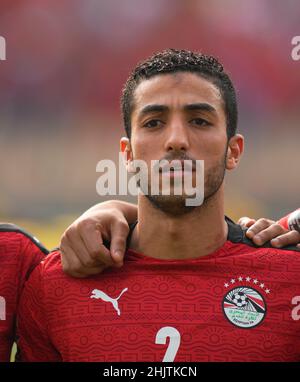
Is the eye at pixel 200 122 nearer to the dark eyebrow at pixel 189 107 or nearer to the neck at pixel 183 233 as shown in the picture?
the dark eyebrow at pixel 189 107

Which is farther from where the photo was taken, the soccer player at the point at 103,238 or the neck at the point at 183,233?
the neck at the point at 183,233

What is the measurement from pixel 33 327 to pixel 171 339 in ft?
1.69

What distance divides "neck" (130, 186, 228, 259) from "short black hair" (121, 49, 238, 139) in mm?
301

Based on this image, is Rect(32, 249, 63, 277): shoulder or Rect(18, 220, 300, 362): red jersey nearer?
Rect(18, 220, 300, 362): red jersey

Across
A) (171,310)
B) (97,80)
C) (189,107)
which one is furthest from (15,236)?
(97,80)

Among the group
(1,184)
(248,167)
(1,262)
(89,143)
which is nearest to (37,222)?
(1,184)

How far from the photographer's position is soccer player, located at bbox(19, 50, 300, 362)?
6.45ft

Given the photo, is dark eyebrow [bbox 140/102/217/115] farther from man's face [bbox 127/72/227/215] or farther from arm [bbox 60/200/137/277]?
arm [bbox 60/200/137/277]

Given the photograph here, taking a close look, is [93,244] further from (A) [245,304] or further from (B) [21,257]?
(A) [245,304]

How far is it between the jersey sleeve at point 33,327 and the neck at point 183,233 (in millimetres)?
413

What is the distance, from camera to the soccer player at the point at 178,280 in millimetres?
1965

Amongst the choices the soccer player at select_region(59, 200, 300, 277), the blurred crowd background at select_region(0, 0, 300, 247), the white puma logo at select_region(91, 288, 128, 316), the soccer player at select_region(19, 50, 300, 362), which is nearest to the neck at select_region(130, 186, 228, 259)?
the soccer player at select_region(19, 50, 300, 362)

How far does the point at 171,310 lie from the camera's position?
6.64 ft

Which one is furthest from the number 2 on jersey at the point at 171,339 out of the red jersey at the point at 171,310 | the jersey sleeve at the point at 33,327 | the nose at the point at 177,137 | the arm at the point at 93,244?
the nose at the point at 177,137
